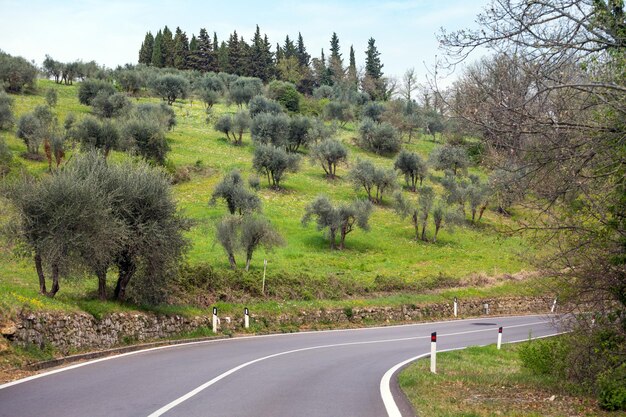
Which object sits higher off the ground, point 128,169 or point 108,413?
point 128,169

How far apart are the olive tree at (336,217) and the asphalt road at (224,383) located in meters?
22.4

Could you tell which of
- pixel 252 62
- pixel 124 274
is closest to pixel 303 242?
pixel 124 274

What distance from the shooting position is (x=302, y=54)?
162m

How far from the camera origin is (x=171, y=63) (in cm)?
13650

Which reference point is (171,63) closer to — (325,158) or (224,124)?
(224,124)

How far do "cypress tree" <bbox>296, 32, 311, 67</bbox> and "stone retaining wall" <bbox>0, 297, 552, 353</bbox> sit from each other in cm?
12729

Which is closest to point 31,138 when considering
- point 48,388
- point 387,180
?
point 387,180

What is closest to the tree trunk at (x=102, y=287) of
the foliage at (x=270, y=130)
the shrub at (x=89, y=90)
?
the foliage at (x=270, y=130)

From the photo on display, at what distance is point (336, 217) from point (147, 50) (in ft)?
376

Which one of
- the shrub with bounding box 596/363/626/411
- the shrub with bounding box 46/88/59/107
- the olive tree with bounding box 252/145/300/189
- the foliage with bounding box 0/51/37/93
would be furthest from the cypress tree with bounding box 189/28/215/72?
the shrub with bounding box 596/363/626/411

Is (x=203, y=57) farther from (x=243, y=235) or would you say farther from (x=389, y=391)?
(x=389, y=391)

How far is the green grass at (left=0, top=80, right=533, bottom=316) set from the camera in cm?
2498

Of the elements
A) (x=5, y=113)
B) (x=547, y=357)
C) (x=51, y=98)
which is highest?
(x=51, y=98)

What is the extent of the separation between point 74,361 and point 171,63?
432 feet
